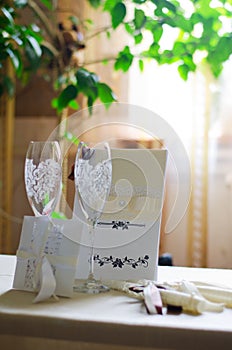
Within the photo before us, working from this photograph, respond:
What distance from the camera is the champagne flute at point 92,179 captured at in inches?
31.1

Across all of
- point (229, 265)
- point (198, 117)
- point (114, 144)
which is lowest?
point (229, 265)

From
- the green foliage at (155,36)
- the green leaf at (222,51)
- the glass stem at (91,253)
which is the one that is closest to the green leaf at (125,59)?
the green foliage at (155,36)

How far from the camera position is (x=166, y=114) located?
10.6 ft

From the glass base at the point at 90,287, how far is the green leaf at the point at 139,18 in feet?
2.68

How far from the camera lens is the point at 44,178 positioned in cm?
85

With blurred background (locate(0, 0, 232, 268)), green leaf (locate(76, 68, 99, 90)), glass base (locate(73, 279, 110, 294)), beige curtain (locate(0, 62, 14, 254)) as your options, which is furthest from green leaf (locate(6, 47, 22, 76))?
beige curtain (locate(0, 62, 14, 254))

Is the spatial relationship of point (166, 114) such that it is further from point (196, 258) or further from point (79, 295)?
point (79, 295)

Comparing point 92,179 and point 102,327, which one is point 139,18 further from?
point 102,327

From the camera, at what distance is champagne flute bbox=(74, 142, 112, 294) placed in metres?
0.79

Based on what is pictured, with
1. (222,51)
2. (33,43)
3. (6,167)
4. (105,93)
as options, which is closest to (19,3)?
(33,43)

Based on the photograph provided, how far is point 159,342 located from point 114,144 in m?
2.23

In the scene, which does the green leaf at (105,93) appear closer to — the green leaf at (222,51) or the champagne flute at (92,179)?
the green leaf at (222,51)

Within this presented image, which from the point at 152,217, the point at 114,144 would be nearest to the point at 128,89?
the point at 114,144

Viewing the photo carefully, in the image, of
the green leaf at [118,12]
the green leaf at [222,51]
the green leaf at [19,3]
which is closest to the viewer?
the green leaf at [118,12]
